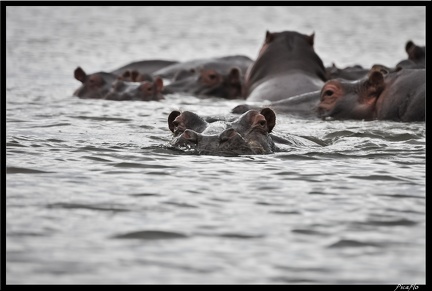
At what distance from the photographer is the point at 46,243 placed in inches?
238

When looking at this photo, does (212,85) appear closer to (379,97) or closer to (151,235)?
(379,97)

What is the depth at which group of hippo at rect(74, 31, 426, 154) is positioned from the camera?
28.8 ft

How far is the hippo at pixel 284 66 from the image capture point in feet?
48.9

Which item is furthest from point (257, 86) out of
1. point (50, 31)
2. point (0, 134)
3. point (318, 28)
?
point (318, 28)

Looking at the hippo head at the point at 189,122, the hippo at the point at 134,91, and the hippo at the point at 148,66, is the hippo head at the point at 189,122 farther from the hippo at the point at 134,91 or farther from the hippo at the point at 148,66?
the hippo at the point at 148,66

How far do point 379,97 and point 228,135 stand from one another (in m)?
3.84

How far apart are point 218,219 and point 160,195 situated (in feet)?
2.52

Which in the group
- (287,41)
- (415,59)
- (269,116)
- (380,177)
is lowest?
(380,177)

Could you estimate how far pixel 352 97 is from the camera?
40.2ft

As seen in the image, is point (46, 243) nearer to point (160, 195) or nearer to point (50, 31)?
point (160, 195)

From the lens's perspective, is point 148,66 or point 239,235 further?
point 148,66

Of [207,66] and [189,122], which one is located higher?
[207,66]

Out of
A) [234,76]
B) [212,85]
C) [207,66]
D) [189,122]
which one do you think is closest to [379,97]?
[189,122]

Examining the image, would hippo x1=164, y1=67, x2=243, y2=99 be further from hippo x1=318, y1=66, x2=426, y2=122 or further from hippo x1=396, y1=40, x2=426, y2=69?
hippo x1=318, y1=66, x2=426, y2=122
